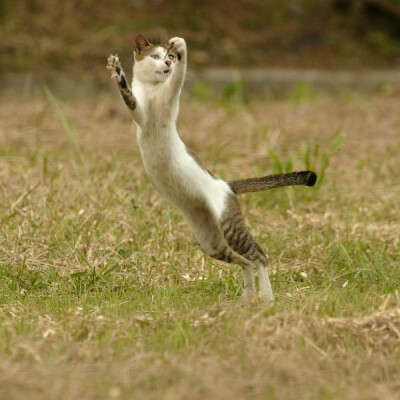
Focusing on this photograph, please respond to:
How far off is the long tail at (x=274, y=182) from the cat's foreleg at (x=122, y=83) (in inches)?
26.4

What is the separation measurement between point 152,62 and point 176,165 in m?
0.45

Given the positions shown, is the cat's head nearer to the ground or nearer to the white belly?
the white belly

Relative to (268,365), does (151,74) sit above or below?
above

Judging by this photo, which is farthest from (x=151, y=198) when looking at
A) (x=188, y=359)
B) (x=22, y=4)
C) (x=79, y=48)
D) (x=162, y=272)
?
(x=22, y=4)

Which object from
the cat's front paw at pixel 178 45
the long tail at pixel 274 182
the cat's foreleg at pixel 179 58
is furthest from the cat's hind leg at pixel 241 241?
the cat's front paw at pixel 178 45

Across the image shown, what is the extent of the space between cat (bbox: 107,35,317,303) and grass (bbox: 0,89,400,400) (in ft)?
1.00

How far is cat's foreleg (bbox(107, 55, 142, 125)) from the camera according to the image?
12.3 feet

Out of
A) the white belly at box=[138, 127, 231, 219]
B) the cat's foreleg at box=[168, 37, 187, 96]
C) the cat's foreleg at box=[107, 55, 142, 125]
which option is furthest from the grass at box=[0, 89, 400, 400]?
the cat's foreleg at box=[168, 37, 187, 96]

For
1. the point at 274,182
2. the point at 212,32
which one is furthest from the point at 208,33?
the point at 274,182

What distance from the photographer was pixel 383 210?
5.93m

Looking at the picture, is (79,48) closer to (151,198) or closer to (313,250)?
(151,198)

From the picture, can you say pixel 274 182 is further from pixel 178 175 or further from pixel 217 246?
pixel 178 175

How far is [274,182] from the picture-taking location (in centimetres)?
439

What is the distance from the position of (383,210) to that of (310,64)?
462cm
